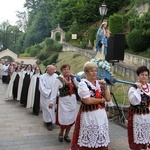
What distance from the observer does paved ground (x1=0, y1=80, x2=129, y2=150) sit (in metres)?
5.83

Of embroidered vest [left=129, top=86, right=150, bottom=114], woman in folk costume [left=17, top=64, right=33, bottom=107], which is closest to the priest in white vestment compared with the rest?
embroidered vest [left=129, top=86, right=150, bottom=114]

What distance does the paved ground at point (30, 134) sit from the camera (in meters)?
5.83

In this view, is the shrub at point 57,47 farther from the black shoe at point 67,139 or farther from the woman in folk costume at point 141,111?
the woman in folk costume at point 141,111

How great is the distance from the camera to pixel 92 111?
4164 millimetres

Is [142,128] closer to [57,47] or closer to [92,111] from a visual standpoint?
[92,111]

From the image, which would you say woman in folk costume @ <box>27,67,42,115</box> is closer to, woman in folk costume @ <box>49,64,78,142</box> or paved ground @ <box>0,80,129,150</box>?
paved ground @ <box>0,80,129,150</box>

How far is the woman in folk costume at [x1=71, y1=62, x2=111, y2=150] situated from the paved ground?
1.65 metres

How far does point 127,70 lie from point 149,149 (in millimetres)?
13395

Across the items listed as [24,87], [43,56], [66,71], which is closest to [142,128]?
[66,71]

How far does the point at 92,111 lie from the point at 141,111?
1.01 meters

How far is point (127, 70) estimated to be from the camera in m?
18.8

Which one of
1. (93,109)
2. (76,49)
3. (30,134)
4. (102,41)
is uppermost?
(76,49)

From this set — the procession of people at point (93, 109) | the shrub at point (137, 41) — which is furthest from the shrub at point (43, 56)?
the procession of people at point (93, 109)

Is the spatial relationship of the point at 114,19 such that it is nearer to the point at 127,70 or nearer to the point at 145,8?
the point at 145,8
